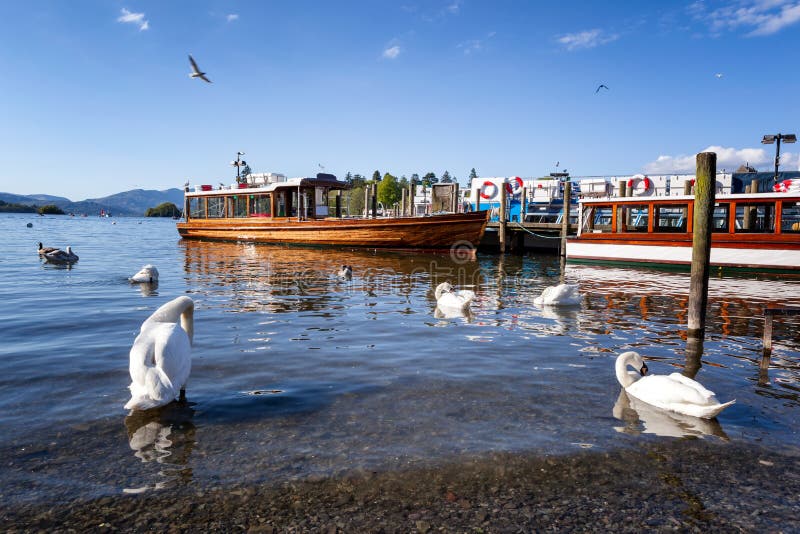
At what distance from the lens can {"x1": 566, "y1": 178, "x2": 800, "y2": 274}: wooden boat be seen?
59.9ft

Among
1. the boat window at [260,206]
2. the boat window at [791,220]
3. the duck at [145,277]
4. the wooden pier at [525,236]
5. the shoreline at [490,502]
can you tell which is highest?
the boat window at [260,206]

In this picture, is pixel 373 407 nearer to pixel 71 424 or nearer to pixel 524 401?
pixel 524 401

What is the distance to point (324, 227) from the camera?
92.4 ft

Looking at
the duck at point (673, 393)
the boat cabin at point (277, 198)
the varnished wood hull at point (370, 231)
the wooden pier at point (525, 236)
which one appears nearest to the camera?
the duck at point (673, 393)

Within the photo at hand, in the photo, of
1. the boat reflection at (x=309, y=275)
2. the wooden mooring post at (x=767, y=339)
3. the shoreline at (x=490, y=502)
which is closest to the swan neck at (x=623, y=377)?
the shoreline at (x=490, y=502)

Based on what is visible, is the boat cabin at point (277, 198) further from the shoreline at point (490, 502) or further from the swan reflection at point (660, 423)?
the shoreline at point (490, 502)

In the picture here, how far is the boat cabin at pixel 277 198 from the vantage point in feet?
97.0

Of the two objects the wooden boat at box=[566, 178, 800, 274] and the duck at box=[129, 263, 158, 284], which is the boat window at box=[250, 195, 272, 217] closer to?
the duck at box=[129, 263, 158, 284]

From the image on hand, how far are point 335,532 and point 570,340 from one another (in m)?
5.99

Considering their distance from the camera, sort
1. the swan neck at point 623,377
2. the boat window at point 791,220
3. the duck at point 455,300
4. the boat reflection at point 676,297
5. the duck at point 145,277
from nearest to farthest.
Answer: the swan neck at point 623,377, the boat reflection at point 676,297, the duck at point 455,300, the duck at point 145,277, the boat window at point 791,220

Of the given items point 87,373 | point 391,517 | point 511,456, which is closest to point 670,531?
point 511,456

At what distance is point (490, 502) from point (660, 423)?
2.27m

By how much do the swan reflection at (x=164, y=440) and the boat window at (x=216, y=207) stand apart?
101 feet

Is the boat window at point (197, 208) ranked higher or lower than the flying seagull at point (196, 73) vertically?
lower
